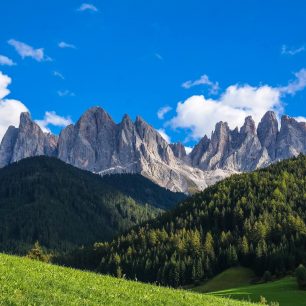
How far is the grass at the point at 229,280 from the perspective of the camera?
148625 mm

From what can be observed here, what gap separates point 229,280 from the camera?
15762 centimetres

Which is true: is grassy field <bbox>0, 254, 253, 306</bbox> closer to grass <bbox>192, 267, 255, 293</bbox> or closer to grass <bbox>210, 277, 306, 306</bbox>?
grass <bbox>210, 277, 306, 306</bbox>

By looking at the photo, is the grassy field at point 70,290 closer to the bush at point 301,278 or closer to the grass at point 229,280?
the bush at point 301,278

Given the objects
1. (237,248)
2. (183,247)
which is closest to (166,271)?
(183,247)

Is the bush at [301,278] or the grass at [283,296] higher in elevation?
the bush at [301,278]

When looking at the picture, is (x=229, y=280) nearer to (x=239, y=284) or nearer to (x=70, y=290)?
(x=239, y=284)

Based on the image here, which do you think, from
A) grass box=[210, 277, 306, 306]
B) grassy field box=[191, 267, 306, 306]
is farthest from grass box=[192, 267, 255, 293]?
grass box=[210, 277, 306, 306]

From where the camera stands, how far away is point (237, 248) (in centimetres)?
17675

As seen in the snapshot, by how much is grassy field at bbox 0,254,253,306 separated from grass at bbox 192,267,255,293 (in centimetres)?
12053

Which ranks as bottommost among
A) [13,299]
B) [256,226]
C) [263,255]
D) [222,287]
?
[13,299]

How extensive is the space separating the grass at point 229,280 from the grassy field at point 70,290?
121 metres

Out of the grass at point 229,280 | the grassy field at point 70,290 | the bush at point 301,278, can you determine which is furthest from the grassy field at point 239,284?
the grassy field at point 70,290

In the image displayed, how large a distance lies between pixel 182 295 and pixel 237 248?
5995 inches

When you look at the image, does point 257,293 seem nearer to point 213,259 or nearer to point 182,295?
point 182,295
